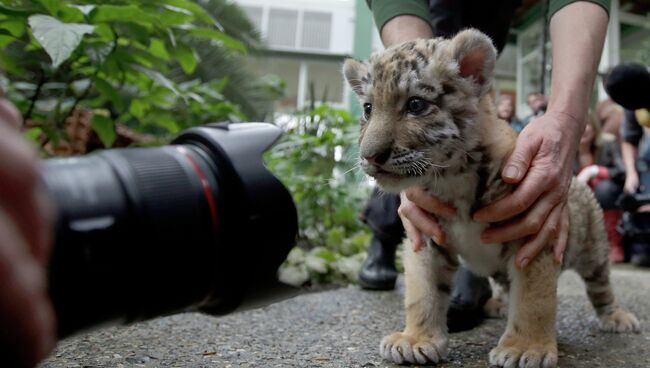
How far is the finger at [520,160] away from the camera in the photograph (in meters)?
1.74

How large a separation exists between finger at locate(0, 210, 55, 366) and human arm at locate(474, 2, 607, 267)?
1402mm

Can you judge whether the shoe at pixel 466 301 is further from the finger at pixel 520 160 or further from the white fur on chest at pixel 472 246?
the finger at pixel 520 160

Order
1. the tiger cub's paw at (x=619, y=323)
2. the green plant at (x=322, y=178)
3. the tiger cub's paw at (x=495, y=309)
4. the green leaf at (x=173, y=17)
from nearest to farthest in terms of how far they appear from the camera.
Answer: the green leaf at (x=173, y=17), the tiger cub's paw at (x=619, y=323), the tiger cub's paw at (x=495, y=309), the green plant at (x=322, y=178)

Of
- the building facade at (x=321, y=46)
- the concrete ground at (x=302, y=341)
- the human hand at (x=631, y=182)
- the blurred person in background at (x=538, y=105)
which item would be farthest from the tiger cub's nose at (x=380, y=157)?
the building facade at (x=321, y=46)

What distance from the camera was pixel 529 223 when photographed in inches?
69.2

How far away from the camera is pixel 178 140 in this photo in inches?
47.7

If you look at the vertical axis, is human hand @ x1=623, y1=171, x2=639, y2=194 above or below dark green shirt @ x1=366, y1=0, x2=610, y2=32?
below

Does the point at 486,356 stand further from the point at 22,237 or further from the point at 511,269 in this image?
the point at 22,237

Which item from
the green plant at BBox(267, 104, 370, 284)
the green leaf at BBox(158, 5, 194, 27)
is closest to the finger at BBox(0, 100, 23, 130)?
the green leaf at BBox(158, 5, 194, 27)

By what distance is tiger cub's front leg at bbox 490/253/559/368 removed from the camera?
5.83 feet

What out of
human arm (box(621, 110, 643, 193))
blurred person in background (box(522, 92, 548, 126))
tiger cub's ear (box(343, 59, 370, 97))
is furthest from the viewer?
human arm (box(621, 110, 643, 193))

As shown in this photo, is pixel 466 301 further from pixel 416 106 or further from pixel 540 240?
pixel 416 106

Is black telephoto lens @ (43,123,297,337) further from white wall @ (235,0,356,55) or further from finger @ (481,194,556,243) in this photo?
white wall @ (235,0,356,55)

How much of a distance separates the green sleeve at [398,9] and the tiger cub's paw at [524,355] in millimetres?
1334
